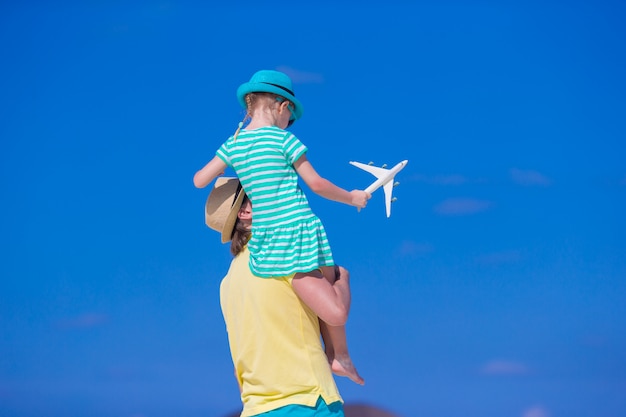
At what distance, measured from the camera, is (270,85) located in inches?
155

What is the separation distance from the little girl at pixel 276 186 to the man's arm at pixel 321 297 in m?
0.03

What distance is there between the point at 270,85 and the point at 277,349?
1280 millimetres

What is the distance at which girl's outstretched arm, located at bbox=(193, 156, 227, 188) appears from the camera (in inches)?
159

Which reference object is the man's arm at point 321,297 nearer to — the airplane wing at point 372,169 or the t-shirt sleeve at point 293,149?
the t-shirt sleeve at point 293,149

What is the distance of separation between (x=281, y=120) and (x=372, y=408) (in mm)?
2694

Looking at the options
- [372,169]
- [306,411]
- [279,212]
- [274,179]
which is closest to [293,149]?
[274,179]

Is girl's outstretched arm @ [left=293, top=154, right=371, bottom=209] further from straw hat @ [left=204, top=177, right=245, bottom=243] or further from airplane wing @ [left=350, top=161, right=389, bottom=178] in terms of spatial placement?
airplane wing @ [left=350, top=161, right=389, bottom=178]

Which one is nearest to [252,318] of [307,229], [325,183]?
[307,229]

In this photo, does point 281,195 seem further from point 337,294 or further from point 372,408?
point 372,408

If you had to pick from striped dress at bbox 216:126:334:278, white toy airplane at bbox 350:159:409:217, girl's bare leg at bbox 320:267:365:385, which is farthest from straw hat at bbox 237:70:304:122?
girl's bare leg at bbox 320:267:365:385

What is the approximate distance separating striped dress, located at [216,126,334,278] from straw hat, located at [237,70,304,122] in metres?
0.21

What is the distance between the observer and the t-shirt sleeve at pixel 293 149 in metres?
3.80

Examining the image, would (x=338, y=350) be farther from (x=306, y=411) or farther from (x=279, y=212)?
(x=279, y=212)

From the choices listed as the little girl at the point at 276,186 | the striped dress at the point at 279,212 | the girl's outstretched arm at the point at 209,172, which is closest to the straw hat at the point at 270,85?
the little girl at the point at 276,186
